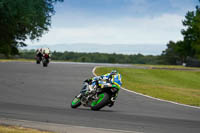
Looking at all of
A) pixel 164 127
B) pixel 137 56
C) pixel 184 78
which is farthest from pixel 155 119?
pixel 137 56

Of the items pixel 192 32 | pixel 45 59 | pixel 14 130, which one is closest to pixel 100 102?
pixel 14 130

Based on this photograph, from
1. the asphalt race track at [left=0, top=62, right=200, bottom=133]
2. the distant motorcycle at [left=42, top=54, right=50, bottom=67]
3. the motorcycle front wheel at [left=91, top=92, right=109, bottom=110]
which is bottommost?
the asphalt race track at [left=0, top=62, right=200, bottom=133]

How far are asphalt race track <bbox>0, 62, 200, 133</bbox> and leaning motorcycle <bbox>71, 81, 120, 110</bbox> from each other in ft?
0.88

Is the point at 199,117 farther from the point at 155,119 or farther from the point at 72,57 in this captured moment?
the point at 72,57

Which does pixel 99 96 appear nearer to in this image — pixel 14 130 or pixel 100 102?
pixel 100 102

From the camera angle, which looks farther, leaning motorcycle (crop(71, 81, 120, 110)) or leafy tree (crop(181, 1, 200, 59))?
leafy tree (crop(181, 1, 200, 59))

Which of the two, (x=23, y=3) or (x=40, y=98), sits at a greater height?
(x=23, y=3)

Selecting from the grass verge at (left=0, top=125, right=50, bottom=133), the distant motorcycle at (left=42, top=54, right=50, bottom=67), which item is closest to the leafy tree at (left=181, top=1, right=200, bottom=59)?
the distant motorcycle at (left=42, top=54, right=50, bottom=67)

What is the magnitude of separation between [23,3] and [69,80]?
6.68m

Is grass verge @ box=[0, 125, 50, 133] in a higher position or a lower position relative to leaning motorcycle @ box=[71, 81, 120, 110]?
lower

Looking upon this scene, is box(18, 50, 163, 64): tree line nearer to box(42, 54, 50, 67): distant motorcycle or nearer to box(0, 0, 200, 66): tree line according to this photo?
box(0, 0, 200, 66): tree line

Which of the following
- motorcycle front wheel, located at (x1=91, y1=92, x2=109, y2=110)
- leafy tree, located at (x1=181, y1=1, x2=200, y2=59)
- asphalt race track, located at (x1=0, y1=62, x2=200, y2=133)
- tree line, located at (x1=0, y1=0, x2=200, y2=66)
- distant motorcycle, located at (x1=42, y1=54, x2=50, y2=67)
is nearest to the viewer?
asphalt race track, located at (x1=0, y1=62, x2=200, y2=133)

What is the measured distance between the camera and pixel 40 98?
59.1 feet

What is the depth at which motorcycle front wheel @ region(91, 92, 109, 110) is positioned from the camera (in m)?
13.3
